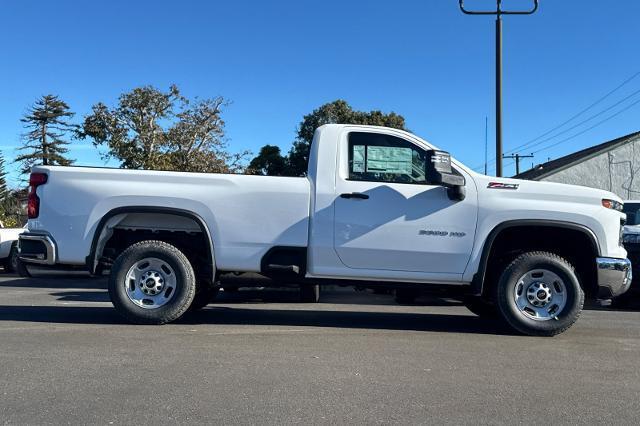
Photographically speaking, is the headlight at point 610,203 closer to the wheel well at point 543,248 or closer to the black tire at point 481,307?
the wheel well at point 543,248

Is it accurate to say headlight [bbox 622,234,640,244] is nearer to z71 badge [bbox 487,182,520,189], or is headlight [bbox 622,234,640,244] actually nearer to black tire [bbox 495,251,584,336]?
black tire [bbox 495,251,584,336]

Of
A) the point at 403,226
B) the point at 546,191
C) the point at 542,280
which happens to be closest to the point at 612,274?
the point at 542,280

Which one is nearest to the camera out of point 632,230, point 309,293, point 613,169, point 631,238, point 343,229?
point 343,229

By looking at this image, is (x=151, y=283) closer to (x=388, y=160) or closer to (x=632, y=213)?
(x=388, y=160)

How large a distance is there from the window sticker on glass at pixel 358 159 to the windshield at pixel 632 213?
20.9 feet

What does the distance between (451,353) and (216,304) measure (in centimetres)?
475

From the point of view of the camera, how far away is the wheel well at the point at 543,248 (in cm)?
668

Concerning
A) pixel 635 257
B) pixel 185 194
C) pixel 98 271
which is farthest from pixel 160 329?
pixel 635 257

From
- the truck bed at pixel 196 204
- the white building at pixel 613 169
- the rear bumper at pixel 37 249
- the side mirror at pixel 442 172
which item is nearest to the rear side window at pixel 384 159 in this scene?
the side mirror at pixel 442 172

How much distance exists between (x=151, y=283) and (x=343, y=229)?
232cm

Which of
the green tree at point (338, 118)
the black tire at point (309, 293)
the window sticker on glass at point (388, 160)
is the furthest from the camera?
the green tree at point (338, 118)

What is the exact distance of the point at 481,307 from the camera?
7973 millimetres

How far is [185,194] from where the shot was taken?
21.6ft

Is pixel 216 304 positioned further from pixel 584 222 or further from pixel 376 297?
pixel 584 222
